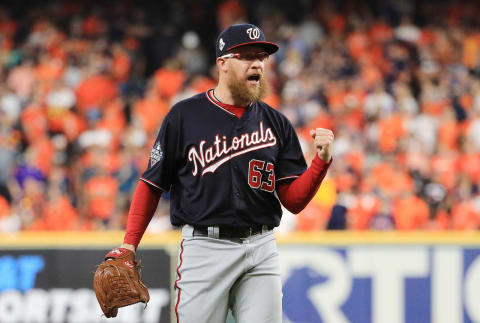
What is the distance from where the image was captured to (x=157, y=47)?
12633mm

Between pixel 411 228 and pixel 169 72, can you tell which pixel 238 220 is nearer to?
pixel 411 228

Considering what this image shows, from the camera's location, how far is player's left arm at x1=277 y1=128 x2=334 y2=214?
144 inches

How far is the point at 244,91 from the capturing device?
12.5 ft

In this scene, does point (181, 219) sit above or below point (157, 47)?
below

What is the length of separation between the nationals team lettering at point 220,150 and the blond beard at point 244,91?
16 cm

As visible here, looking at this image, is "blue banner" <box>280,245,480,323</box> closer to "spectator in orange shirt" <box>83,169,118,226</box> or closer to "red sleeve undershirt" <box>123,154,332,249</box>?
"red sleeve undershirt" <box>123,154,332,249</box>

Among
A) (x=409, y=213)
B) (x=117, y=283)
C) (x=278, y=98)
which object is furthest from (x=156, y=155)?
(x=278, y=98)

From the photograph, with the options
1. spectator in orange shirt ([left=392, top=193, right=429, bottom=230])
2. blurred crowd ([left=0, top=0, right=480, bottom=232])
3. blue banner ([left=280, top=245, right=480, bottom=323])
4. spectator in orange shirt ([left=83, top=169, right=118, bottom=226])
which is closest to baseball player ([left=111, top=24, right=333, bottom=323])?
blue banner ([left=280, top=245, right=480, bottom=323])

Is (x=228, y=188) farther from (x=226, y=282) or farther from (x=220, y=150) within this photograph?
(x=226, y=282)

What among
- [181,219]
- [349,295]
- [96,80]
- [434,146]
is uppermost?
[96,80]

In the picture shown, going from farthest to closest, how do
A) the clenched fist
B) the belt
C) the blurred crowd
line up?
the blurred crowd
the belt
the clenched fist

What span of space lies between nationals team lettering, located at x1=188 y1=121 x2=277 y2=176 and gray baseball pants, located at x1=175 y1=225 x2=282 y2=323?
30cm

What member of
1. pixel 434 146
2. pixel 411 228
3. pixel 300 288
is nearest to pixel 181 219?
pixel 300 288

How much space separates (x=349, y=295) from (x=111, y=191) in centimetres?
356
